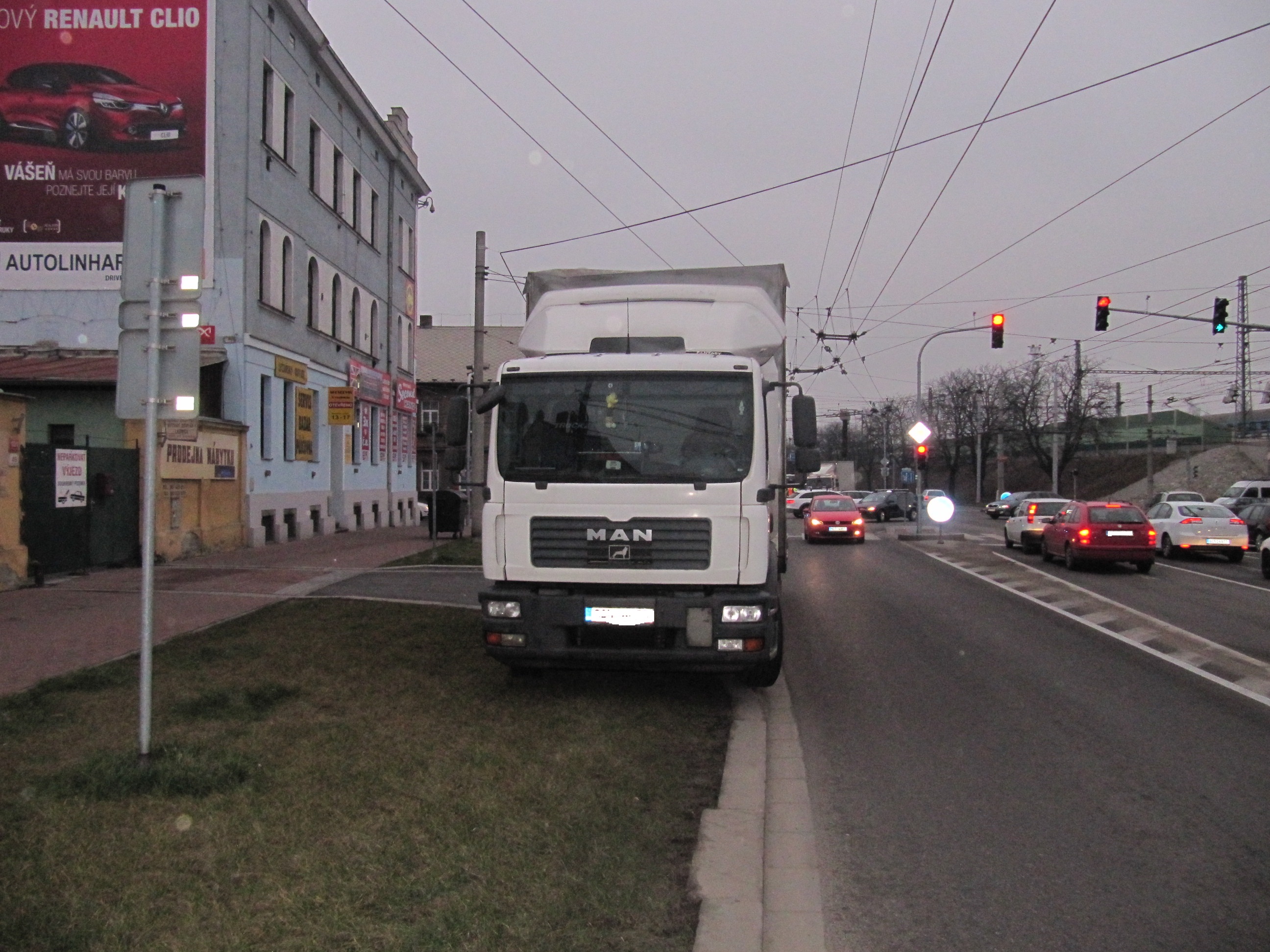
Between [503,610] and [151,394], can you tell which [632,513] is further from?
[151,394]

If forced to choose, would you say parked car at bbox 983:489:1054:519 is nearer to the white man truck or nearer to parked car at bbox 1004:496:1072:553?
parked car at bbox 1004:496:1072:553

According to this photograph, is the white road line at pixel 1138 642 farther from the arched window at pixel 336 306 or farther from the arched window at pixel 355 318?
the arched window at pixel 355 318

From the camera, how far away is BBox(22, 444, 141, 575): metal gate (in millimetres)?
14977

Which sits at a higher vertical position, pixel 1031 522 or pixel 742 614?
pixel 1031 522

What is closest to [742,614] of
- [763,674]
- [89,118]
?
[763,674]

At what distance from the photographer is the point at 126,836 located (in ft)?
15.0

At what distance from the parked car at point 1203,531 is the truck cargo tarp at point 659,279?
741 inches

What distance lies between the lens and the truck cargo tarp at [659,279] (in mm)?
9422

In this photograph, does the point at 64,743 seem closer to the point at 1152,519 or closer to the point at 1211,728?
the point at 1211,728

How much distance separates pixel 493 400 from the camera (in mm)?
7867

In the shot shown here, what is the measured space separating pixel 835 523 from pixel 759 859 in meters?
26.5

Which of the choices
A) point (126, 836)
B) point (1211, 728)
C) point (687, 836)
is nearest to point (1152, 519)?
point (1211, 728)

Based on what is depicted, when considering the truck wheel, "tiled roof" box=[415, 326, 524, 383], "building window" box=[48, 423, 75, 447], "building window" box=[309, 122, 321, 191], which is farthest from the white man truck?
"tiled roof" box=[415, 326, 524, 383]

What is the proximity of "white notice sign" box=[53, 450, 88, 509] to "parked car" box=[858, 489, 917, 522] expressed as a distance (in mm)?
40621
